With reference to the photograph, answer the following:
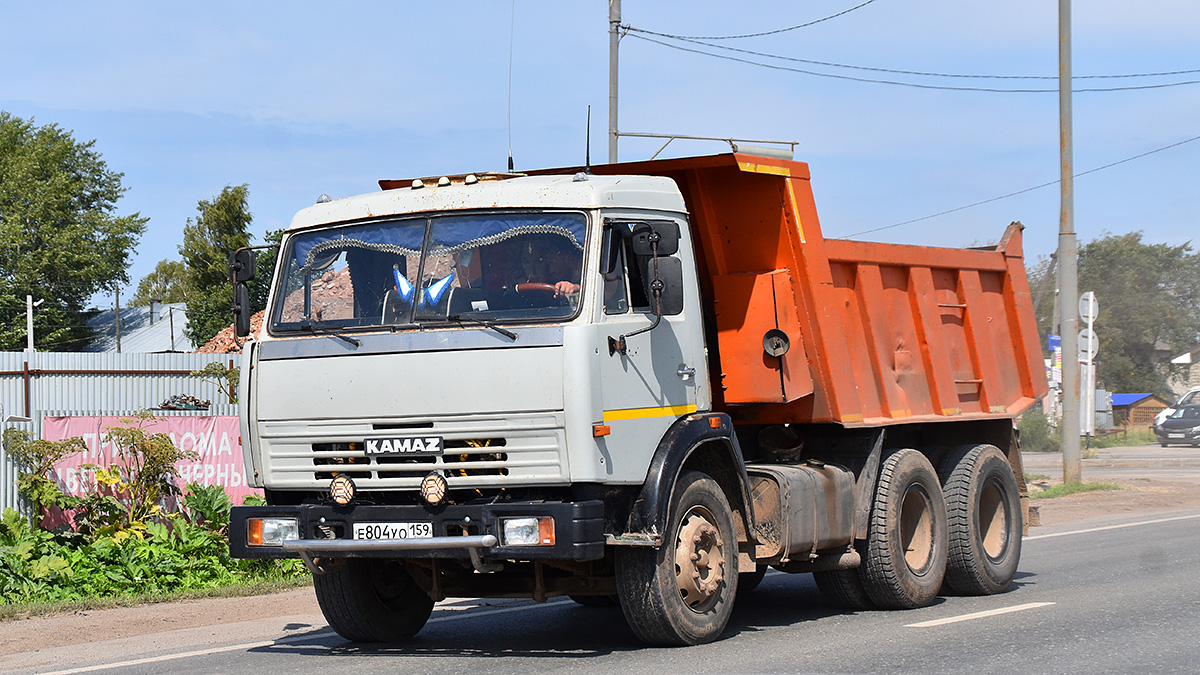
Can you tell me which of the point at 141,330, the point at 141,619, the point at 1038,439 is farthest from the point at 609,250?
the point at 141,330

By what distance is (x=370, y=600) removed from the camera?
8695 millimetres

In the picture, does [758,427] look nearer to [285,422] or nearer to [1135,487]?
[285,422]

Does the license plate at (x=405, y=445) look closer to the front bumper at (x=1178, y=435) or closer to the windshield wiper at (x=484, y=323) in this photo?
the windshield wiper at (x=484, y=323)

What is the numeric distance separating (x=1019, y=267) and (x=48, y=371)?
15.9 meters

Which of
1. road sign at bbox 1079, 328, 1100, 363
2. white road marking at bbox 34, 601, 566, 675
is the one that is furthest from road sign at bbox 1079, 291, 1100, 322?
white road marking at bbox 34, 601, 566, 675

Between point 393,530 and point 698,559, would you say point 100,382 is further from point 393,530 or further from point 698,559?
point 698,559

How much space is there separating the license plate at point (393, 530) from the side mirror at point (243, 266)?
1932mm

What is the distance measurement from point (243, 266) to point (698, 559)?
3.40 m

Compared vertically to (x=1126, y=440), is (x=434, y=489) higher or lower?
higher

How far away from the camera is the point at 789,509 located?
902 cm

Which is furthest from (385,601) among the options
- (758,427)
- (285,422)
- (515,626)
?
(758,427)

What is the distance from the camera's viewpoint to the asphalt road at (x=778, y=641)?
7512mm

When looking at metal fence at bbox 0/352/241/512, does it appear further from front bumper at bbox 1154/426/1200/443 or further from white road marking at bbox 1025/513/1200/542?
front bumper at bbox 1154/426/1200/443

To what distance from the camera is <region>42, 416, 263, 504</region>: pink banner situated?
1294 cm
